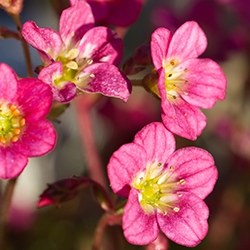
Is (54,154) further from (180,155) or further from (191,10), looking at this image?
(180,155)

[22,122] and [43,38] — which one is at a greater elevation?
[43,38]

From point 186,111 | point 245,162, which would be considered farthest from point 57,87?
point 245,162

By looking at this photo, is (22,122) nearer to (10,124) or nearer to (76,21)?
(10,124)

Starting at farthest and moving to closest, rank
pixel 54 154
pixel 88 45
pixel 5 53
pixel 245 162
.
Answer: pixel 5 53 → pixel 54 154 → pixel 245 162 → pixel 88 45

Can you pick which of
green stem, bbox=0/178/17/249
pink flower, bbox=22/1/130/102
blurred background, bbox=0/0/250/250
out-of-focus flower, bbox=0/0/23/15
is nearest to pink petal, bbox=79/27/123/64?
pink flower, bbox=22/1/130/102

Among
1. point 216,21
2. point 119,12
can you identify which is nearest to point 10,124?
point 119,12

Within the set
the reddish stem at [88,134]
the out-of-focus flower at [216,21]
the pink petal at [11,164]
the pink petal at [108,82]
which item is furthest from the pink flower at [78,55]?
the out-of-focus flower at [216,21]
